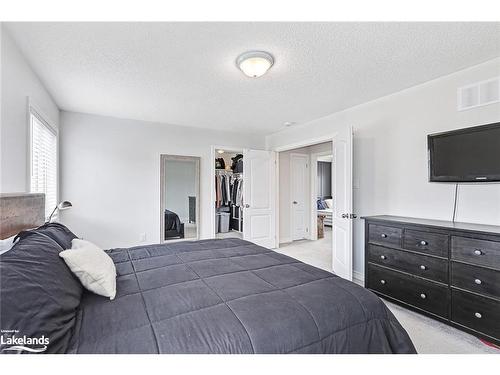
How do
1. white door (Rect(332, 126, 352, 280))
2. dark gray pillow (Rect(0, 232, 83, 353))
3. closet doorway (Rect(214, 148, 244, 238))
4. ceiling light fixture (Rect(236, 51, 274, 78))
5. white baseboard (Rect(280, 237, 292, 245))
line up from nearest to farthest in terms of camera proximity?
dark gray pillow (Rect(0, 232, 83, 353)) → ceiling light fixture (Rect(236, 51, 274, 78)) → white door (Rect(332, 126, 352, 280)) → closet doorway (Rect(214, 148, 244, 238)) → white baseboard (Rect(280, 237, 292, 245))

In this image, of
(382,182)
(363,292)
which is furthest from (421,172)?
(363,292)

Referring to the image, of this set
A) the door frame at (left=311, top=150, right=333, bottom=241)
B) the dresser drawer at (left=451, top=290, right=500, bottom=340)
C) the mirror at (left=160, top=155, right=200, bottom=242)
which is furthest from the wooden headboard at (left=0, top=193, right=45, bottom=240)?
the door frame at (left=311, top=150, right=333, bottom=241)

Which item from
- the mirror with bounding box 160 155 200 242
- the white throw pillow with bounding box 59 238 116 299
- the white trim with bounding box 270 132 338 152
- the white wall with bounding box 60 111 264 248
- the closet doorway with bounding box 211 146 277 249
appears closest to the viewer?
the white throw pillow with bounding box 59 238 116 299

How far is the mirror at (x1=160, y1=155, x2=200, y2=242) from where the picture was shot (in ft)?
14.9

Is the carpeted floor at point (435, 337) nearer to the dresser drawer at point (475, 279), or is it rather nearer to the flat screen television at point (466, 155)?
the dresser drawer at point (475, 279)

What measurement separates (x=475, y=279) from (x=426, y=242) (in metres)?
0.43

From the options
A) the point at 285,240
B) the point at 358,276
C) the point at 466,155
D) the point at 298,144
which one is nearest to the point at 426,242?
the point at 466,155

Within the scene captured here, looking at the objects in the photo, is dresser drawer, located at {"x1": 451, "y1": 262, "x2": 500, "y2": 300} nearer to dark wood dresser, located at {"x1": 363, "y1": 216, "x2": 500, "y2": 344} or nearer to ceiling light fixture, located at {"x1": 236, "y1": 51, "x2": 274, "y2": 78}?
dark wood dresser, located at {"x1": 363, "y1": 216, "x2": 500, "y2": 344}

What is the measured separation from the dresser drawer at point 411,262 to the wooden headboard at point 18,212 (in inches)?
128

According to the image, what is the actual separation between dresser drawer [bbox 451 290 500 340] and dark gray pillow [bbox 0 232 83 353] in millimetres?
2729

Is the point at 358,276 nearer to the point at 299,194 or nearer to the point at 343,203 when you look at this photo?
the point at 343,203

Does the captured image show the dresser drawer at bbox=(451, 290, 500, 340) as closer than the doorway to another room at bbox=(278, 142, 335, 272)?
Yes

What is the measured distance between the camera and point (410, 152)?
9.65 ft
